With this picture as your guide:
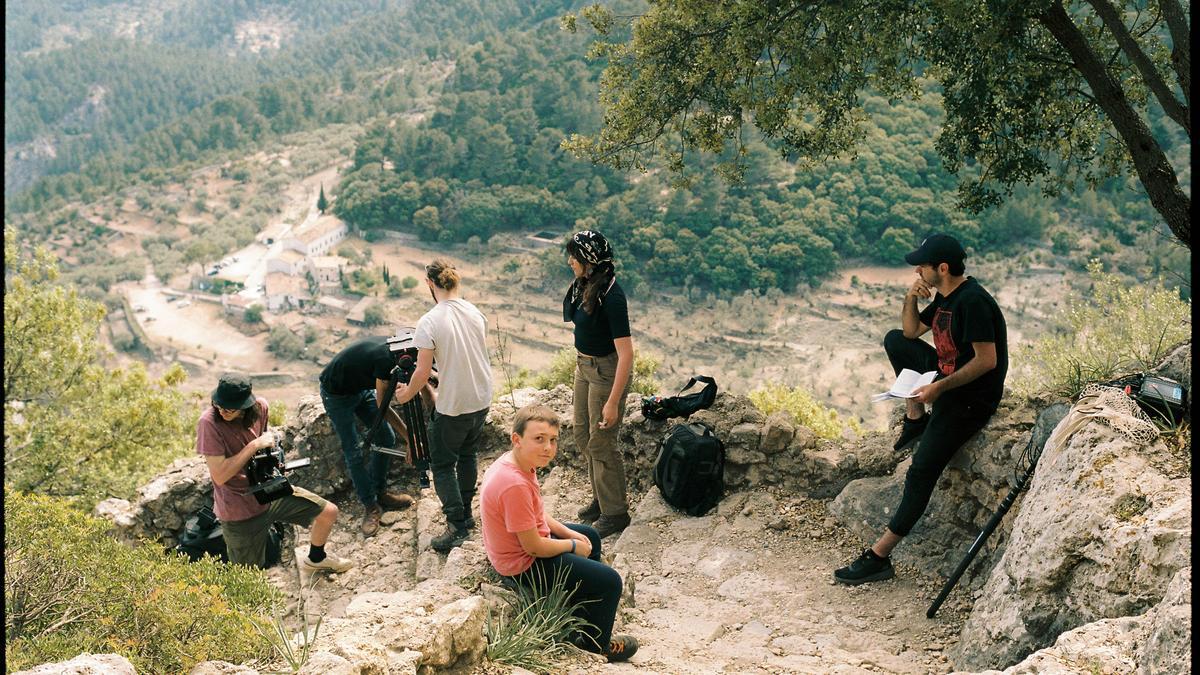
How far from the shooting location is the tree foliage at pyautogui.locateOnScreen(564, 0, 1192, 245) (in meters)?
5.62

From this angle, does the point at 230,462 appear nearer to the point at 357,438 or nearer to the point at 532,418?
the point at 357,438

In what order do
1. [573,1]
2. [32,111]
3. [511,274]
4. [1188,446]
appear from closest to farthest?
[1188,446]
[511,274]
[573,1]
[32,111]

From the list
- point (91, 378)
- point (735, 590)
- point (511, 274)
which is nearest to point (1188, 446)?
point (735, 590)

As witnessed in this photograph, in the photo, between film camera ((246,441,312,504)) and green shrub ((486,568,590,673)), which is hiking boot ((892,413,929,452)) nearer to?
green shrub ((486,568,590,673))

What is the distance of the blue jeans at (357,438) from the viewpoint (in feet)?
19.8

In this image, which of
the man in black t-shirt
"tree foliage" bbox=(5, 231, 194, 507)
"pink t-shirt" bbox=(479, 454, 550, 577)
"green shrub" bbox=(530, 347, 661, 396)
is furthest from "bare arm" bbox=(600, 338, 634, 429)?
"tree foliage" bbox=(5, 231, 194, 507)

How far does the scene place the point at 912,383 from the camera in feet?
16.4

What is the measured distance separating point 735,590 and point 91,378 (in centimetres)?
1383

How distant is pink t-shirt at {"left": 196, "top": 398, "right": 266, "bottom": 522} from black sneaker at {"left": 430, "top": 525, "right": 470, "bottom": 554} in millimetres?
1070

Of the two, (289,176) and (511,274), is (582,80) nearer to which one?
(511,274)

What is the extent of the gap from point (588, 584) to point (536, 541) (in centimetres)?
34

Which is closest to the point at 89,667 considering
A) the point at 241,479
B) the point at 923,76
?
the point at 241,479

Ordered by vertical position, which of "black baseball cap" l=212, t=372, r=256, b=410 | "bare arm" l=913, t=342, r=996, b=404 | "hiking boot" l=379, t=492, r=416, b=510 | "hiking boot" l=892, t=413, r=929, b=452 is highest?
"bare arm" l=913, t=342, r=996, b=404

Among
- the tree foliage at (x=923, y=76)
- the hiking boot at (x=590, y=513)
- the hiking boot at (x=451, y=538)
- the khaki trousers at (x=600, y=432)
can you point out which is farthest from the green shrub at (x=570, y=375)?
the hiking boot at (x=451, y=538)
